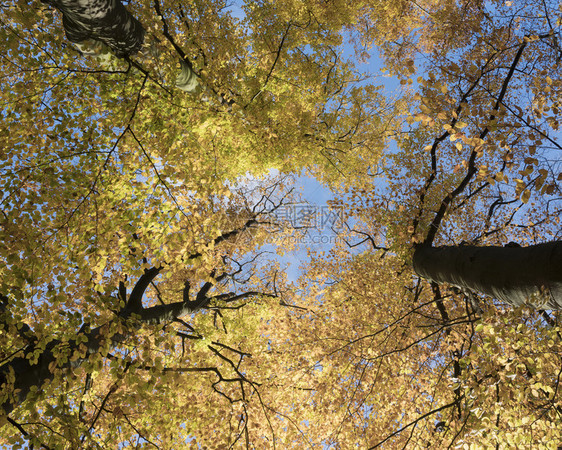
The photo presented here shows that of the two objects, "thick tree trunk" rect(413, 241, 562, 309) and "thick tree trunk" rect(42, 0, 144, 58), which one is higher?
"thick tree trunk" rect(42, 0, 144, 58)

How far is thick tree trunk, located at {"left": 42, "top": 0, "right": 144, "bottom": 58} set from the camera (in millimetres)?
4809

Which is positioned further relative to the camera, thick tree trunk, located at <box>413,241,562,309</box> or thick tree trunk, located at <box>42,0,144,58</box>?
thick tree trunk, located at <box>42,0,144,58</box>

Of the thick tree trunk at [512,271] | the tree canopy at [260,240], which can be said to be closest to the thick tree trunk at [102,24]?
the tree canopy at [260,240]

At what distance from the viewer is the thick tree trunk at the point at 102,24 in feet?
15.8

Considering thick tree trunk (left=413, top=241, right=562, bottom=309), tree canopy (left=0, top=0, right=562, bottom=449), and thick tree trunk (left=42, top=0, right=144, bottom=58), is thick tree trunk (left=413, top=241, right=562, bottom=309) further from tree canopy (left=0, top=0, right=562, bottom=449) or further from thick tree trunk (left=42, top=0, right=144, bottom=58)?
thick tree trunk (left=42, top=0, right=144, bottom=58)

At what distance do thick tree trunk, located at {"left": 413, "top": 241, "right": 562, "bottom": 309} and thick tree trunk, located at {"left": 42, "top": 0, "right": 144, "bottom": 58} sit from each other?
6.68 m

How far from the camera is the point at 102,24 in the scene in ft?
17.4

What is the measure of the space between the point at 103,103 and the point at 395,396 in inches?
387

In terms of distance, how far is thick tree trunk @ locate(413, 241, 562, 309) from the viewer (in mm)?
3299

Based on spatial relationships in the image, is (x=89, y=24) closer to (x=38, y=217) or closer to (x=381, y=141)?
(x=38, y=217)

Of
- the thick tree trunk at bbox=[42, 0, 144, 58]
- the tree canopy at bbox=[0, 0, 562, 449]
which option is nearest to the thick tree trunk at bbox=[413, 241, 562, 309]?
the tree canopy at bbox=[0, 0, 562, 449]

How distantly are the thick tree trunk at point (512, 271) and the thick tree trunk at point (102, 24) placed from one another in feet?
21.9

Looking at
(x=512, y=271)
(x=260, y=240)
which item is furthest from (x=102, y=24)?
(x=260, y=240)

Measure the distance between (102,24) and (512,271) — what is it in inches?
275
